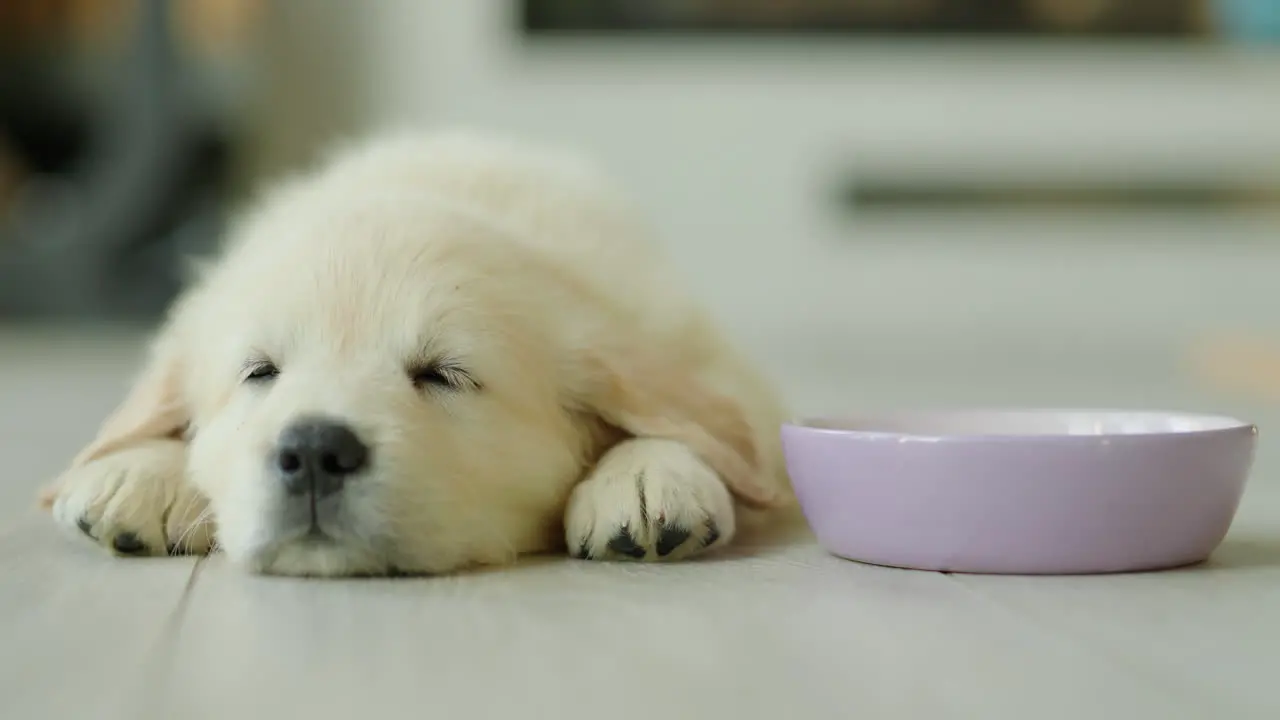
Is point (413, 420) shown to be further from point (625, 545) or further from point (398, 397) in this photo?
point (625, 545)

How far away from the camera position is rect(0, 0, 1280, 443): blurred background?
558 centimetres

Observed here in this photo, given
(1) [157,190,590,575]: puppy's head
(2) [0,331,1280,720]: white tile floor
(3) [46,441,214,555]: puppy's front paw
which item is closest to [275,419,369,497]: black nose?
(1) [157,190,590,575]: puppy's head

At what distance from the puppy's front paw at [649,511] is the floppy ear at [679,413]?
0.05 meters

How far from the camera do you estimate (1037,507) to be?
4.65ft

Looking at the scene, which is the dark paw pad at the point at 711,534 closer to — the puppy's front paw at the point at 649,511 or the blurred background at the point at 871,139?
the puppy's front paw at the point at 649,511

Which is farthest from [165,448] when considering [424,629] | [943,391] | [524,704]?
[943,391]

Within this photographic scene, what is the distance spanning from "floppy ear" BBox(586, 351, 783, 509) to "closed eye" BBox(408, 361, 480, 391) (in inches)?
6.7

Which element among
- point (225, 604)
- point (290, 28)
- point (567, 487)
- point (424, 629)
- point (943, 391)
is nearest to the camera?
point (424, 629)

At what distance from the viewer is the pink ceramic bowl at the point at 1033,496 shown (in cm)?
140

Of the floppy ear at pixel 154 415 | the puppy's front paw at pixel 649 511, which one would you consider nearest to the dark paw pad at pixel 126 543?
the floppy ear at pixel 154 415

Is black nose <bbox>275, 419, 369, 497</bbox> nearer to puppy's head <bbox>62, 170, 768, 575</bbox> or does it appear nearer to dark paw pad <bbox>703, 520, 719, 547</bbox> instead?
puppy's head <bbox>62, 170, 768, 575</bbox>

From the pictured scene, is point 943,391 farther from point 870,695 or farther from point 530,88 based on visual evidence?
point 870,695

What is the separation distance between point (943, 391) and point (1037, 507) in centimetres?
286

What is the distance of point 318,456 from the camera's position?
1.39 meters
